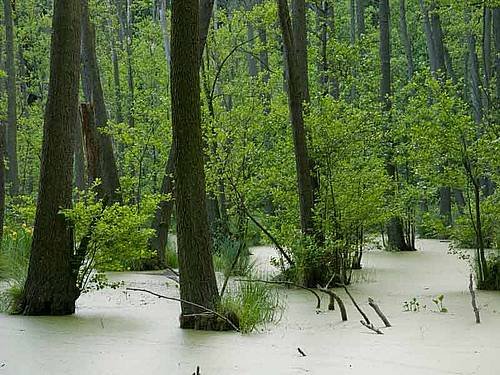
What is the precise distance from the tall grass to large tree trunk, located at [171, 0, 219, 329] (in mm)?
1827

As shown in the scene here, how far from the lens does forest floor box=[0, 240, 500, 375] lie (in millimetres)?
4801

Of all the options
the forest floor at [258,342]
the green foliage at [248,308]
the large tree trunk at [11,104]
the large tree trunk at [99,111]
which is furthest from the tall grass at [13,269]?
the large tree trunk at [11,104]

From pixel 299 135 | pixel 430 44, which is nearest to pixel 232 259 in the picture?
pixel 299 135

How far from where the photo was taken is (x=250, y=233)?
14.4 m

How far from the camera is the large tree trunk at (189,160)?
257 inches

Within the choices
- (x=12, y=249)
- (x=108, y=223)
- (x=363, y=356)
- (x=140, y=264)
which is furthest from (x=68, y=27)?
(x=140, y=264)

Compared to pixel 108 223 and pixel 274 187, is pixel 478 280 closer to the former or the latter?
pixel 274 187

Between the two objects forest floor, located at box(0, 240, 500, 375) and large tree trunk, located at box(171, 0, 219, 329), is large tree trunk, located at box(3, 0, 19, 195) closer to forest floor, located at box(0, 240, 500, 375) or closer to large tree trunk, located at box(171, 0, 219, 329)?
forest floor, located at box(0, 240, 500, 375)

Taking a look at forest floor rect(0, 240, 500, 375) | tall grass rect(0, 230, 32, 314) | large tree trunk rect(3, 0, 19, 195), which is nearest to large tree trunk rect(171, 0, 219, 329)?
forest floor rect(0, 240, 500, 375)

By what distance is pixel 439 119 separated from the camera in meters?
9.06

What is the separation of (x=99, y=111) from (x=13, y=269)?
570 cm

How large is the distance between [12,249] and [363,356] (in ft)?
19.9

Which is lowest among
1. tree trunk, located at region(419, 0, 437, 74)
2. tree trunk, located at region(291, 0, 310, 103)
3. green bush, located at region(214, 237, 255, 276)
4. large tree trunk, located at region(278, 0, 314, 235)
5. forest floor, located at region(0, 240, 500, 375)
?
forest floor, located at region(0, 240, 500, 375)

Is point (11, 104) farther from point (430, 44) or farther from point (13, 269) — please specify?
point (430, 44)
